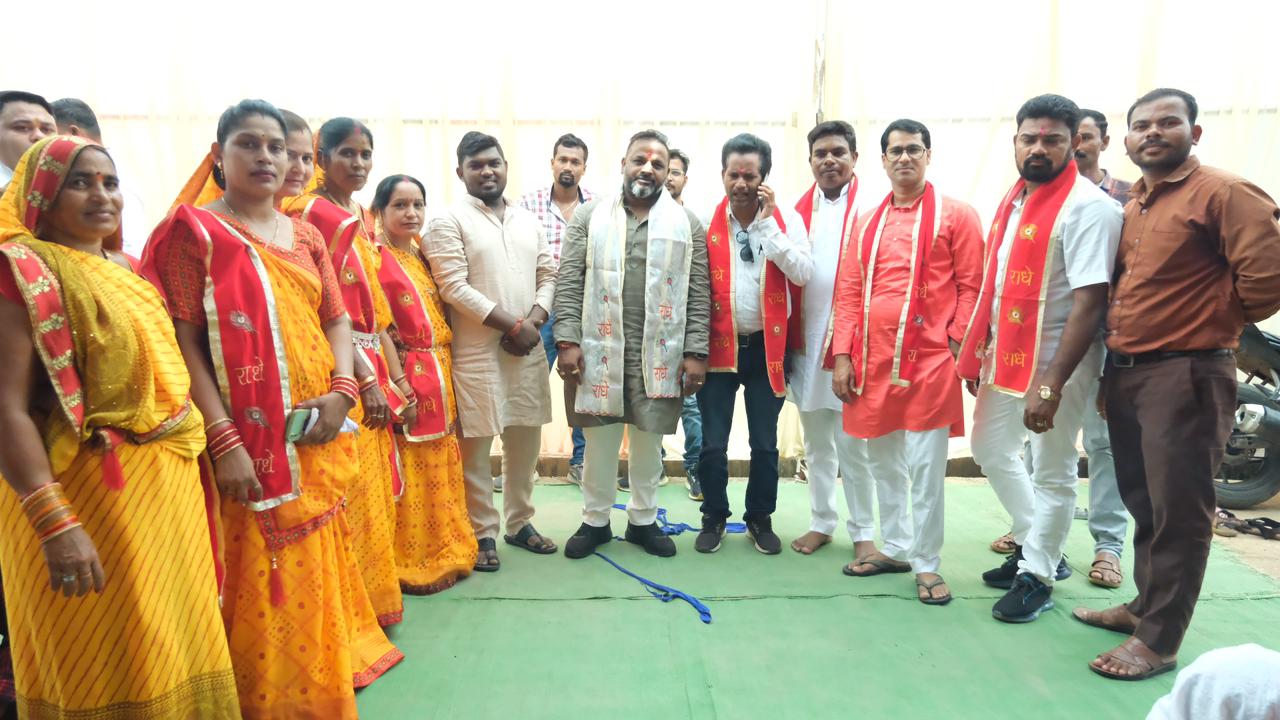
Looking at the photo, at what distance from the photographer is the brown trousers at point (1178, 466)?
238cm

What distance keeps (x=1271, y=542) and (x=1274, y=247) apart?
2429 mm

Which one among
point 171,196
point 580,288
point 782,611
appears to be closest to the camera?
point 782,611

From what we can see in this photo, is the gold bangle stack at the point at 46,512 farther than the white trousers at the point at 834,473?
No

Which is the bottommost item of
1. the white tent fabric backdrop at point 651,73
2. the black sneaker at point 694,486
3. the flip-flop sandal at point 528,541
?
the black sneaker at point 694,486

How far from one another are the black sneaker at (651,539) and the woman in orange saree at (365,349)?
118cm

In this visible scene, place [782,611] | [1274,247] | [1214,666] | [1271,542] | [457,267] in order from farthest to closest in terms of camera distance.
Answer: [1271,542] < [457,267] < [782,611] < [1274,247] < [1214,666]

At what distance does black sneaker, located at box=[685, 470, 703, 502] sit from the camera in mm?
4723

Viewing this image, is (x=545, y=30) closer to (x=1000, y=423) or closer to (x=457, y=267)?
(x=457, y=267)

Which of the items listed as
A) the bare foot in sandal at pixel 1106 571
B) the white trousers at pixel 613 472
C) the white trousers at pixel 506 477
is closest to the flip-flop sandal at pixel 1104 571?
the bare foot in sandal at pixel 1106 571

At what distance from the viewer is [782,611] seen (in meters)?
3.01

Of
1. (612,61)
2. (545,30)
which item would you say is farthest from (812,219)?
(545,30)

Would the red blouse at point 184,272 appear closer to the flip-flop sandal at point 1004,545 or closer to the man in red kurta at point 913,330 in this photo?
the man in red kurta at point 913,330

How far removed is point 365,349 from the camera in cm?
277

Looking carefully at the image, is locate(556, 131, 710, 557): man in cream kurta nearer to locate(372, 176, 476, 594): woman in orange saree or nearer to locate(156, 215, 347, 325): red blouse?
locate(372, 176, 476, 594): woman in orange saree
